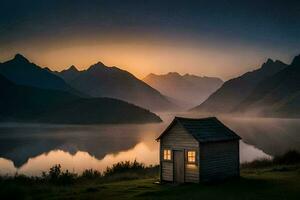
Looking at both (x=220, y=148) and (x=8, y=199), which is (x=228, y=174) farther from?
(x=8, y=199)

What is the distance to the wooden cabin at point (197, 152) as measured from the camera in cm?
2919

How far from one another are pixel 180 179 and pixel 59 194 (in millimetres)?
8641

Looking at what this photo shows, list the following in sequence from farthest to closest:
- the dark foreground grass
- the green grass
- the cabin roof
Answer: the cabin roof < the green grass < the dark foreground grass

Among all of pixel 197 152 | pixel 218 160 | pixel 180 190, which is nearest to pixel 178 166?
pixel 197 152

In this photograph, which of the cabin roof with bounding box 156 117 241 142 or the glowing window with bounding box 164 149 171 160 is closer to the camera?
the cabin roof with bounding box 156 117 241 142

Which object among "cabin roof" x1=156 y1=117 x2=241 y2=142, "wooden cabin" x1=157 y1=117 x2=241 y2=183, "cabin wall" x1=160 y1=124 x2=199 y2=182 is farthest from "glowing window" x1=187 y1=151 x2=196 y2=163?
"cabin roof" x1=156 y1=117 x2=241 y2=142

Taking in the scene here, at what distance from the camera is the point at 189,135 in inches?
1165

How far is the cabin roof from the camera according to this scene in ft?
97.5

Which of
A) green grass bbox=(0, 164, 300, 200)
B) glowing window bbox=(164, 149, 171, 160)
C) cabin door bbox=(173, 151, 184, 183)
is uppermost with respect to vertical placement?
glowing window bbox=(164, 149, 171, 160)

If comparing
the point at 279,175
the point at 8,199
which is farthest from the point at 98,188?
the point at 279,175

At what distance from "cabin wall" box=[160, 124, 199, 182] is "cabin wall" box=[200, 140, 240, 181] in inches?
21.2

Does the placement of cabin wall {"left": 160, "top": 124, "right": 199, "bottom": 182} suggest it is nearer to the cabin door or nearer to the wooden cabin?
the wooden cabin

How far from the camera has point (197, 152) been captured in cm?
2894

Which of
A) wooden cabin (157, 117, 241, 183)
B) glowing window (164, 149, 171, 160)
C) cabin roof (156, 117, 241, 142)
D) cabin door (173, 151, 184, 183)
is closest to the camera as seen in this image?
wooden cabin (157, 117, 241, 183)
